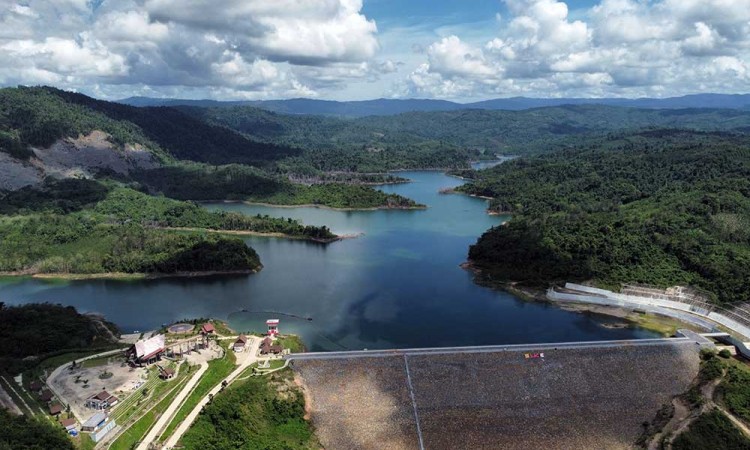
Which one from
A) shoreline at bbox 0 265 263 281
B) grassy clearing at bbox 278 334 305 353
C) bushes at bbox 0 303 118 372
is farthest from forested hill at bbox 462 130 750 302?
bushes at bbox 0 303 118 372

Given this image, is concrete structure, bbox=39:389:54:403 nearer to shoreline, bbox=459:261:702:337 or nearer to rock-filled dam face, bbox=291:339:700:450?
rock-filled dam face, bbox=291:339:700:450

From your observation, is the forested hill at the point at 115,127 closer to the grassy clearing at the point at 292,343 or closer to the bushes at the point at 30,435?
the grassy clearing at the point at 292,343

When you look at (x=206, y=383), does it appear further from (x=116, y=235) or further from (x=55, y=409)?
(x=116, y=235)

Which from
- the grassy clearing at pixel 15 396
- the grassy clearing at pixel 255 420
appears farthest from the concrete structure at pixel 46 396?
the grassy clearing at pixel 255 420

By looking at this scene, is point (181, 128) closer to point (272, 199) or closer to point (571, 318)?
point (272, 199)

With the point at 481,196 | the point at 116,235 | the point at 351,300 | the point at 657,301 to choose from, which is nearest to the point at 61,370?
the point at 351,300

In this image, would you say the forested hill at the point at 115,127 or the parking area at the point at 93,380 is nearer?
the parking area at the point at 93,380
